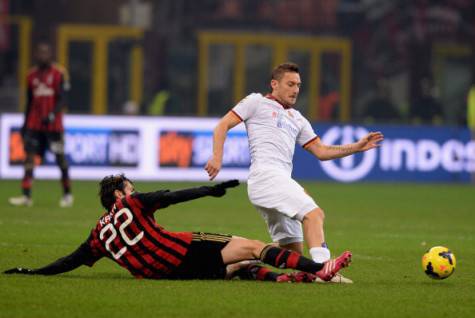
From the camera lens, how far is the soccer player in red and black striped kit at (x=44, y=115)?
1772 cm

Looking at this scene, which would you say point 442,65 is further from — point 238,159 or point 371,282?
point 371,282

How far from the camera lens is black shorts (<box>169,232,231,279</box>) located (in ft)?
32.5

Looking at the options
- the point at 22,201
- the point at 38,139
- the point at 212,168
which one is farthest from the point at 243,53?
the point at 212,168

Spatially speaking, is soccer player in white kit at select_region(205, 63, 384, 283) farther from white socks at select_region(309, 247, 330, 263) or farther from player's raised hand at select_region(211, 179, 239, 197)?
player's raised hand at select_region(211, 179, 239, 197)

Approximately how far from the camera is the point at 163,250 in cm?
975

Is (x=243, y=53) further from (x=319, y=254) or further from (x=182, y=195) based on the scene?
(x=182, y=195)

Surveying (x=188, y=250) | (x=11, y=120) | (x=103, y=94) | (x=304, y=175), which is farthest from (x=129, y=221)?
(x=103, y=94)

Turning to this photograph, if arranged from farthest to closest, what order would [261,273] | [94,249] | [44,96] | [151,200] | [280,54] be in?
[280,54]
[44,96]
[261,273]
[94,249]
[151,200]

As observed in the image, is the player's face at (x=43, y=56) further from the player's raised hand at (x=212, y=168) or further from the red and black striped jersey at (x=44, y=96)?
the player's raised hand at (x=212, y=168)

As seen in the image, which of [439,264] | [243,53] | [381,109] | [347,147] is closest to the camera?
[439,264]

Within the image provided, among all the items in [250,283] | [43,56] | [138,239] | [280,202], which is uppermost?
[43,56]

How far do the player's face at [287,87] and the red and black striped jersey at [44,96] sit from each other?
792 cm

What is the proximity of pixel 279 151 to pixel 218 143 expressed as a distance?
0.62 m

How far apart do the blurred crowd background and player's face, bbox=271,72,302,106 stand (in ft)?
64.6
